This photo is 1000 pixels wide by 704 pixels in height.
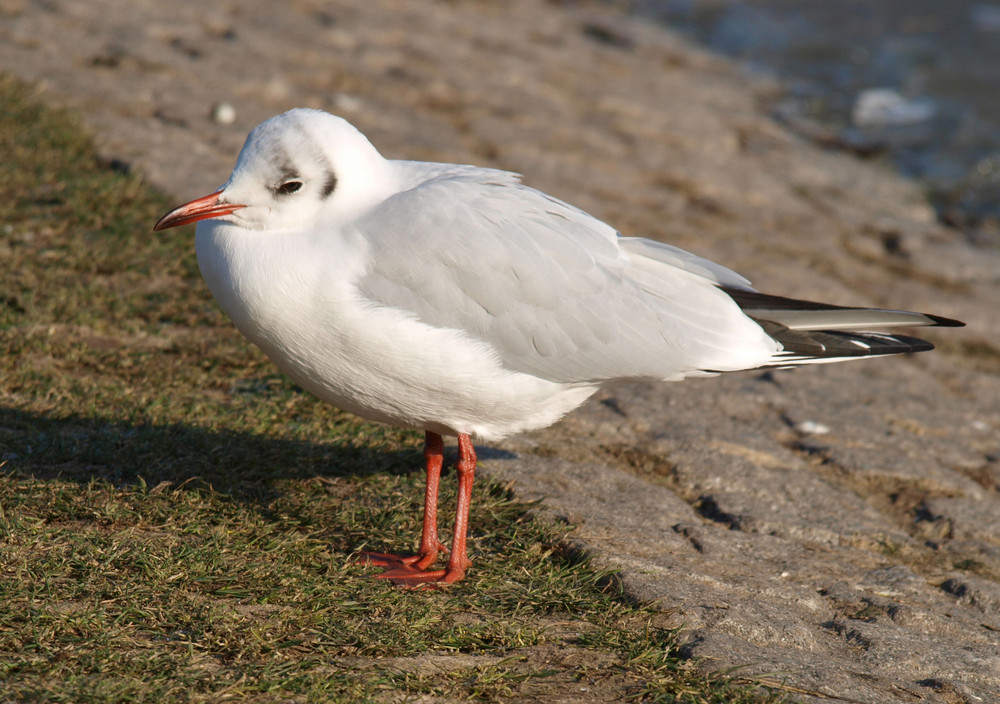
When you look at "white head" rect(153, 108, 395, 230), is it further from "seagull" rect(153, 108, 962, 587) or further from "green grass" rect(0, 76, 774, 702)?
"green grass" rect(0, 76, 774, 702)

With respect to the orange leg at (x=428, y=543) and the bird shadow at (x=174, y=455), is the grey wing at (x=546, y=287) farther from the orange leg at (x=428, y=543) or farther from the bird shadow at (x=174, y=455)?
the bird shadow at (x=174, y=455)

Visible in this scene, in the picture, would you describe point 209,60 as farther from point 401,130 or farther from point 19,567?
point 19,567

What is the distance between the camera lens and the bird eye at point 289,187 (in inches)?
138

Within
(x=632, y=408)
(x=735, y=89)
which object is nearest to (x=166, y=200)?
(x=632, y=408)

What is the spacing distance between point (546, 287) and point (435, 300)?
0.40 metres

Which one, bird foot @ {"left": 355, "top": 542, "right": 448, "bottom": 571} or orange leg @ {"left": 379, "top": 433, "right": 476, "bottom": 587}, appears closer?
orange leg @ {"left": 379, "top": 433, "right": 476, "bottom": 587}

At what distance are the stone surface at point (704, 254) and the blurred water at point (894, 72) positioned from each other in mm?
751

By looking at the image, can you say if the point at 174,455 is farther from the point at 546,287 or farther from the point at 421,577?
the point at 546,287

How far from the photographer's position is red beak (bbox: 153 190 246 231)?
3.47 meters

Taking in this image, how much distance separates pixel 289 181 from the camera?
351 cm

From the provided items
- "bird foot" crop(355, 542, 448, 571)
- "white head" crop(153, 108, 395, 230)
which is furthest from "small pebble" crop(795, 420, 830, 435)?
"white head" crop(153, 108, 395, 230)

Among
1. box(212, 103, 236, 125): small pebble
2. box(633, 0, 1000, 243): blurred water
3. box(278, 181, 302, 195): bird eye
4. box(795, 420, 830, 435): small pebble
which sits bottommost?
box(795, 420, 830, 435): small pebble

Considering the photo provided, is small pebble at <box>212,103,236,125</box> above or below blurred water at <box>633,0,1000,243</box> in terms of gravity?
below

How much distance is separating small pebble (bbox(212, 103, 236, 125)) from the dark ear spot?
4.25 meters
